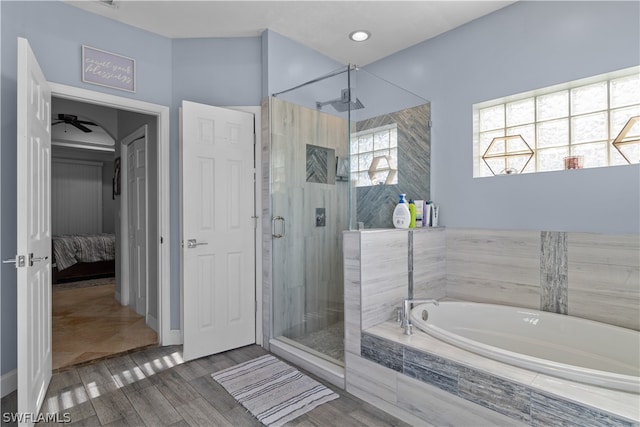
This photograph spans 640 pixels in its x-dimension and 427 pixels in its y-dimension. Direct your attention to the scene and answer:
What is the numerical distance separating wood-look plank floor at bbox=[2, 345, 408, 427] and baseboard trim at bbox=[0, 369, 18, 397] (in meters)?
0.05

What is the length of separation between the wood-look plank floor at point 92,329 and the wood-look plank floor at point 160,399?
0.66ft

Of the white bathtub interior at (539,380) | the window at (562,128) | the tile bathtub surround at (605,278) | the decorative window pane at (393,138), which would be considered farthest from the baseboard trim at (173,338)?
the tile bathtub surround at (605,278)

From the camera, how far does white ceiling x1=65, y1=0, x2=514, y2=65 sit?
8.32ft

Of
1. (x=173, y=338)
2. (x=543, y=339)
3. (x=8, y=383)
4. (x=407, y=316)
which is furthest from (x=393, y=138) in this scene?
(x=8, y=383)

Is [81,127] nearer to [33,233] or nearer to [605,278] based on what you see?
[33,233]

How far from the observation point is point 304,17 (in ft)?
8.95

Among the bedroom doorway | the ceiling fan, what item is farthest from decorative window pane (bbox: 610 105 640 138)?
the ceiling fan

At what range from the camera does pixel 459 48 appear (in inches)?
112

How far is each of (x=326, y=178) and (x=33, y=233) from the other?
75.8 inches

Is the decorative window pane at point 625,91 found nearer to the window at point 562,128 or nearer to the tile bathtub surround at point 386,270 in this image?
the window at point 562,128

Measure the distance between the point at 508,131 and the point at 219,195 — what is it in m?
2.41

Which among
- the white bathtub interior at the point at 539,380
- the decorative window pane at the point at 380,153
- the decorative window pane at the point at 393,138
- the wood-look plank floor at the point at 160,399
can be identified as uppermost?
the decorative window pane at the point at 393,138

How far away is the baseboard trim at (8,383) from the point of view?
6.94 feet

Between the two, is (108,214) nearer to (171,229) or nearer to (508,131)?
(171,229)
